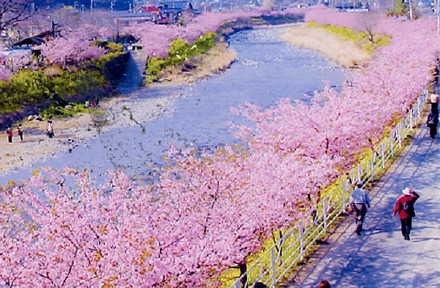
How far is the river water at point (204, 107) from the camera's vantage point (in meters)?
18.6

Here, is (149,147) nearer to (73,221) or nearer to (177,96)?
(177,96)

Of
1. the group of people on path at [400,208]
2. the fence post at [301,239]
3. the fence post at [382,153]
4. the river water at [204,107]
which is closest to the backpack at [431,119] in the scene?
the fence post at [382,153]

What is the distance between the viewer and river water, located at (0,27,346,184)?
18625 mm

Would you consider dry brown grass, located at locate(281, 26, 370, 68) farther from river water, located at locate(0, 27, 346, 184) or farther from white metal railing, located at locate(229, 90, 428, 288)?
white metal railing, located at locate(229, 90, 428, 288)

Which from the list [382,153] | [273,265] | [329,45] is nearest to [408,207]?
[273,265]

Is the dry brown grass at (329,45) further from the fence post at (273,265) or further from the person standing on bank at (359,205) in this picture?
the fence post at (273,265)

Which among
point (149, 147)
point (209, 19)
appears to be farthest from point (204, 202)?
point (209, 19)

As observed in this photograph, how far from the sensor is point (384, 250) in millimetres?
8594

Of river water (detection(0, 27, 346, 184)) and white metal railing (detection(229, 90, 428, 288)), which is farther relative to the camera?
river water (detection(0, 27, 346, 184))

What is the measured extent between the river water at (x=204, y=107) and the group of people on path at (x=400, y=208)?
23.3ft

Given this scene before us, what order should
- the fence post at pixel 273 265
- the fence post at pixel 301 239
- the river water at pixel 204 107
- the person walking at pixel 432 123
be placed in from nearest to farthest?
the fence post at pixel 273 265, the fence post at pixel 301 239, the person walking at pixel 432 123, the river water at pixel 204 107

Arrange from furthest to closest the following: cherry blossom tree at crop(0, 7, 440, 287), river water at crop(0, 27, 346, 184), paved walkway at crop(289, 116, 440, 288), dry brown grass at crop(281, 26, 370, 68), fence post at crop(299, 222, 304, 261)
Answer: dry brown grass at crop(281, 26, 370, 68)
river water at crop(0, 27, 346, 184)
fence post at crop(299, 222, 304, 261)
paved walkway at crop(289, 116, 440, 288)
cherry blossom tree at crop(0, 7, 440, 287)

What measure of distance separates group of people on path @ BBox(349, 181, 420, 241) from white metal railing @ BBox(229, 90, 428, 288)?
469mm

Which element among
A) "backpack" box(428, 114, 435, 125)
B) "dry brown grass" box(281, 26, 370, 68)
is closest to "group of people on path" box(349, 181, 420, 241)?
"backpack" box(428, 114, 435, 125)
